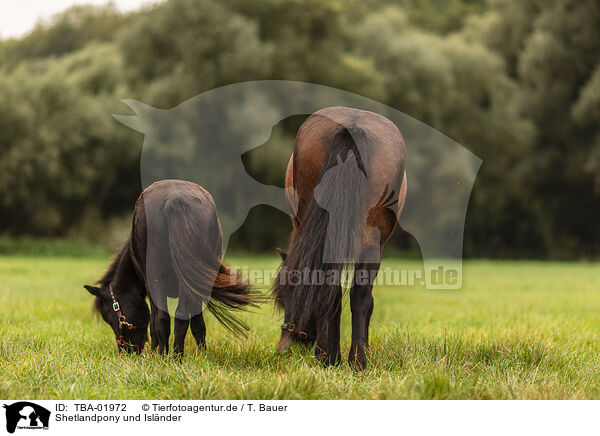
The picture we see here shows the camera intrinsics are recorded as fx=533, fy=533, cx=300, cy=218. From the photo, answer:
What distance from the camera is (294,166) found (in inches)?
176

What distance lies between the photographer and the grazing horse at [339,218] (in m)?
4.01

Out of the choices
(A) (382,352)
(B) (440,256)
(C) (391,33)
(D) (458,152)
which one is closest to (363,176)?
(A) (382,352)

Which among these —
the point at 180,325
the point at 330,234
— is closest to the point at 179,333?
the point at 180,325

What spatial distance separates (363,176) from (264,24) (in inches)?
626

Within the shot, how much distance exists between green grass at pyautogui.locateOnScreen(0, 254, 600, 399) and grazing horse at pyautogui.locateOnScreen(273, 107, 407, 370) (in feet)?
1.26

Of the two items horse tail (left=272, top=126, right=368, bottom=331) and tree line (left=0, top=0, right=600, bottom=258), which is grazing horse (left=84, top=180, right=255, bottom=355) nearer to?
horse tail (left=272, top=126, right=368, bottom=331)

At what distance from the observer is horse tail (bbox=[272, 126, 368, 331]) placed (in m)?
3.99

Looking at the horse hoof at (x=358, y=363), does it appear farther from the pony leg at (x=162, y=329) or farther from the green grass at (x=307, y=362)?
the pony leg at (x=162, y=329)

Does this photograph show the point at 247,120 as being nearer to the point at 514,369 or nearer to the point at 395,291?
the point at 395,291
